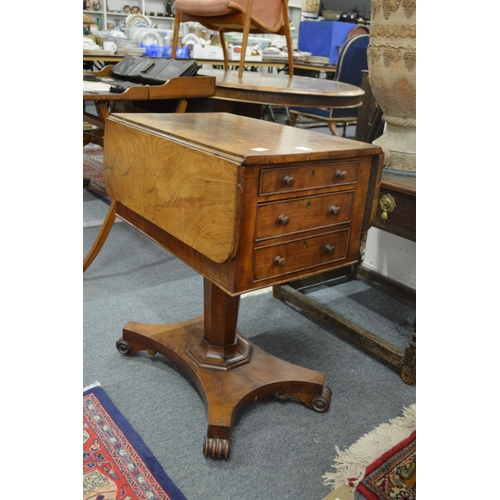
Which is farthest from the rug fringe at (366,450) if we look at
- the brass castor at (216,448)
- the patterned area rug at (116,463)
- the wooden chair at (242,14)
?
the wooden chair at (242,14)

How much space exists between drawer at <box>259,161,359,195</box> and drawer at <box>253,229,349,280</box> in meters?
→ 0.12

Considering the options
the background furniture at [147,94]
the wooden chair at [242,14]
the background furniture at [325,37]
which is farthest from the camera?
the background furniture at [325,37]

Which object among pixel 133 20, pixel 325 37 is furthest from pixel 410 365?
pixel 325 37

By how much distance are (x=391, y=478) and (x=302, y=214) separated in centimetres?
64

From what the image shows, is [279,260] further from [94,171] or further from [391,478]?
[94,171]

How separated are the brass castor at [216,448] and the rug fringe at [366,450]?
9.2 inches

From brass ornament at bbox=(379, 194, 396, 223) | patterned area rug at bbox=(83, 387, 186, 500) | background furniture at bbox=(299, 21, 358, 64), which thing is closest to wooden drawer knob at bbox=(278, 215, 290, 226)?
brass ornament at bbox=(379, 194, 396, 223)

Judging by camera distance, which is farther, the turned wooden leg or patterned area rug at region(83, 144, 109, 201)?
patterned area rug at region(83, 144, 109, 201)

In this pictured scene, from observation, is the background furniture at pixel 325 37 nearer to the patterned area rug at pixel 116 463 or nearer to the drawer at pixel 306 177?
the drawer at pixel 306 177

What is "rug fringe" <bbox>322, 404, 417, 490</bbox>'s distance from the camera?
45.4 inches

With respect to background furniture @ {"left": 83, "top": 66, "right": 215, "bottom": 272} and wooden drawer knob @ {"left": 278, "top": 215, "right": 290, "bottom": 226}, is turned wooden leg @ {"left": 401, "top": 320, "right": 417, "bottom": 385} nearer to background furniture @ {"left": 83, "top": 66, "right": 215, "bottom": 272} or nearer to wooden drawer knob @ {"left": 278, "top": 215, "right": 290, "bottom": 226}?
wooden drawer knob @ {"left": 278, "top": 215, "right": 290, "bottom": 226}

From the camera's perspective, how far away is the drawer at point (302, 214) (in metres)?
0.99

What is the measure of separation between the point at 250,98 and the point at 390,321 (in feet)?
3.23
